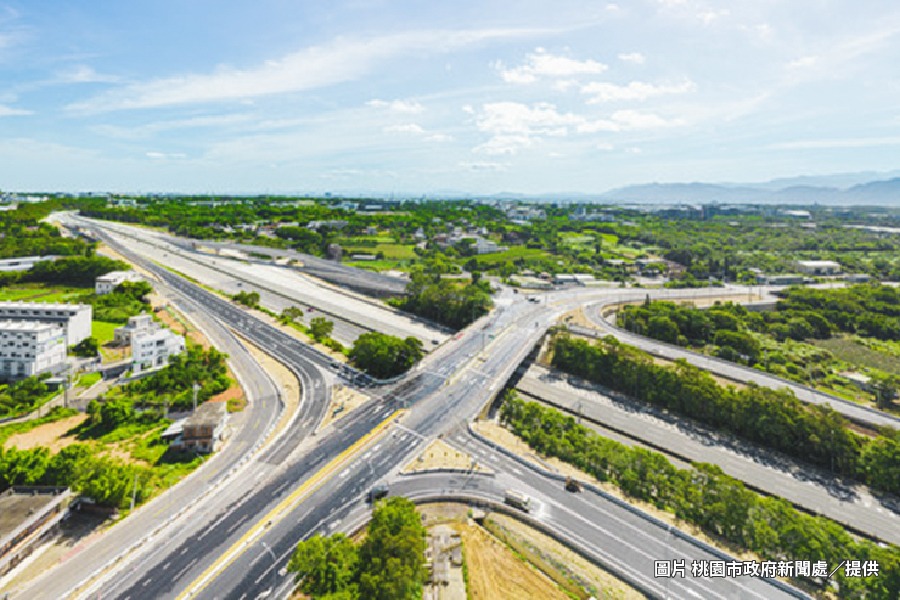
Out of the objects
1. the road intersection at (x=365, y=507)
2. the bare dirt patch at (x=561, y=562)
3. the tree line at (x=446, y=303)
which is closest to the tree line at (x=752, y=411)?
the road intersection at (x=365, y=507)

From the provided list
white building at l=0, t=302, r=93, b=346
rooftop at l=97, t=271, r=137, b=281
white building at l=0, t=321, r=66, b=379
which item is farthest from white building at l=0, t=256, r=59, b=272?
white building at l=0, t=321, r=66, b=379

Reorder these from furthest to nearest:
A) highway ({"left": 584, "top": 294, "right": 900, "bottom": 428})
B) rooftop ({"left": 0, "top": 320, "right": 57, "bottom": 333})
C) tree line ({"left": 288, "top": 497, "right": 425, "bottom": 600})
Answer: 1. rooftop ({"left": 0, "top": 320, "right": 57, "bottom": 333})
2. highway ({"left": 584, "top": 294, "right": 900, "bottom": 428})
3. tree line ({"left": 288, "top": 497, "right": 425, "bottom": 600})

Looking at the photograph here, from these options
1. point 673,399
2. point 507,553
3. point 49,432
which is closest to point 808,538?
point 507,553

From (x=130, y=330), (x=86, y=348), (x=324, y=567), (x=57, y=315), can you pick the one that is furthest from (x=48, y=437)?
(x=324, y=567)

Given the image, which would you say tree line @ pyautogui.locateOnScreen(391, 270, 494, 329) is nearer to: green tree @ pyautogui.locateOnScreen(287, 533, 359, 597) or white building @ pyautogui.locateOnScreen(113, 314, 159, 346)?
white building @ pyautogui.locateOnScreen(113, 314, 159, 346)

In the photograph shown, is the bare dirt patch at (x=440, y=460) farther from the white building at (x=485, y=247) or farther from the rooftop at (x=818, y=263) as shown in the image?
the rooftop at (x=818, y=263)

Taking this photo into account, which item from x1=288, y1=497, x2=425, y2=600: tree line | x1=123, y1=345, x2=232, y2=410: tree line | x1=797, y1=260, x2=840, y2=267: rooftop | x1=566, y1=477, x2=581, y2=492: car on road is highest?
x1=797, y1=260, x2=840, y2=267: rooftop

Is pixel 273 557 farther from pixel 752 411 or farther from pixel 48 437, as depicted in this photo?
pixel 752 411
